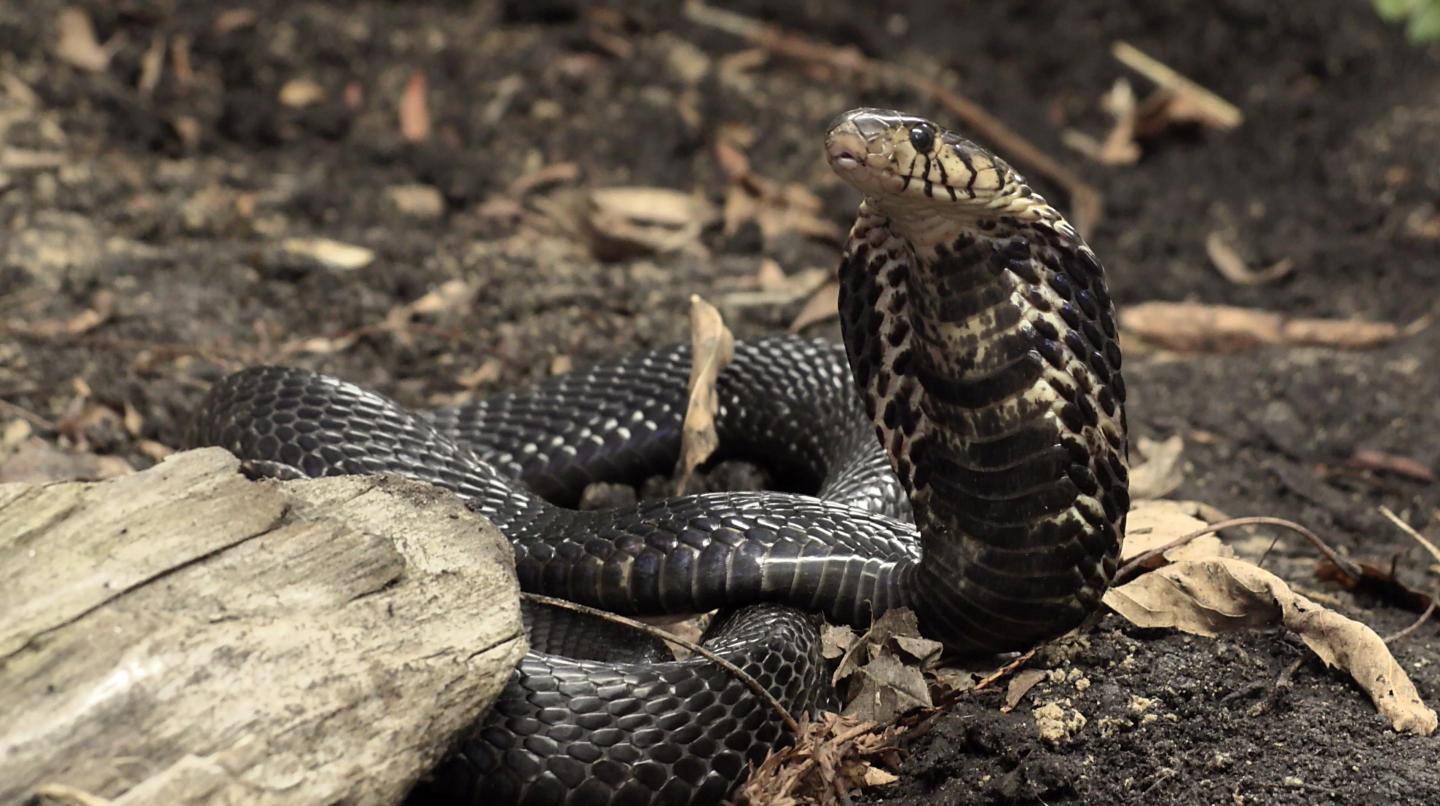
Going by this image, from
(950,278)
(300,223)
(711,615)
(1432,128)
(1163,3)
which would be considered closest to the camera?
A: (950,278)

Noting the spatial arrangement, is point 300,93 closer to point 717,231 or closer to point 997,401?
point 717,231

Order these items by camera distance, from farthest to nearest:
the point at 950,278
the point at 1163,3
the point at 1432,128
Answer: the point at 1163,3 < the point at 1432,128 < the point at 950,278

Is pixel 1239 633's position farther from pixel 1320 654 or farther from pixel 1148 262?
pixel 1148 262

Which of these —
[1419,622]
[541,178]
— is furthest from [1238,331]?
[541,178]

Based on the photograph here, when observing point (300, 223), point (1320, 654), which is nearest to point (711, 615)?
point (1320, 654)

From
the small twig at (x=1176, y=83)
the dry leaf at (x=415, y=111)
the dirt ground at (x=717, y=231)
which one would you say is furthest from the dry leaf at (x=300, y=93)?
the small twig at (x=1176, y=83)

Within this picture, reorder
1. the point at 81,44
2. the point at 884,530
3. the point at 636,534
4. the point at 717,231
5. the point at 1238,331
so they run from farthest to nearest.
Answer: the point at 81,44 < the point at 717,231 < the point at 1238,331 < the point at 884,530 < the point at 636,534

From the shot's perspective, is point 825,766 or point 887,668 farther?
point 887,668
